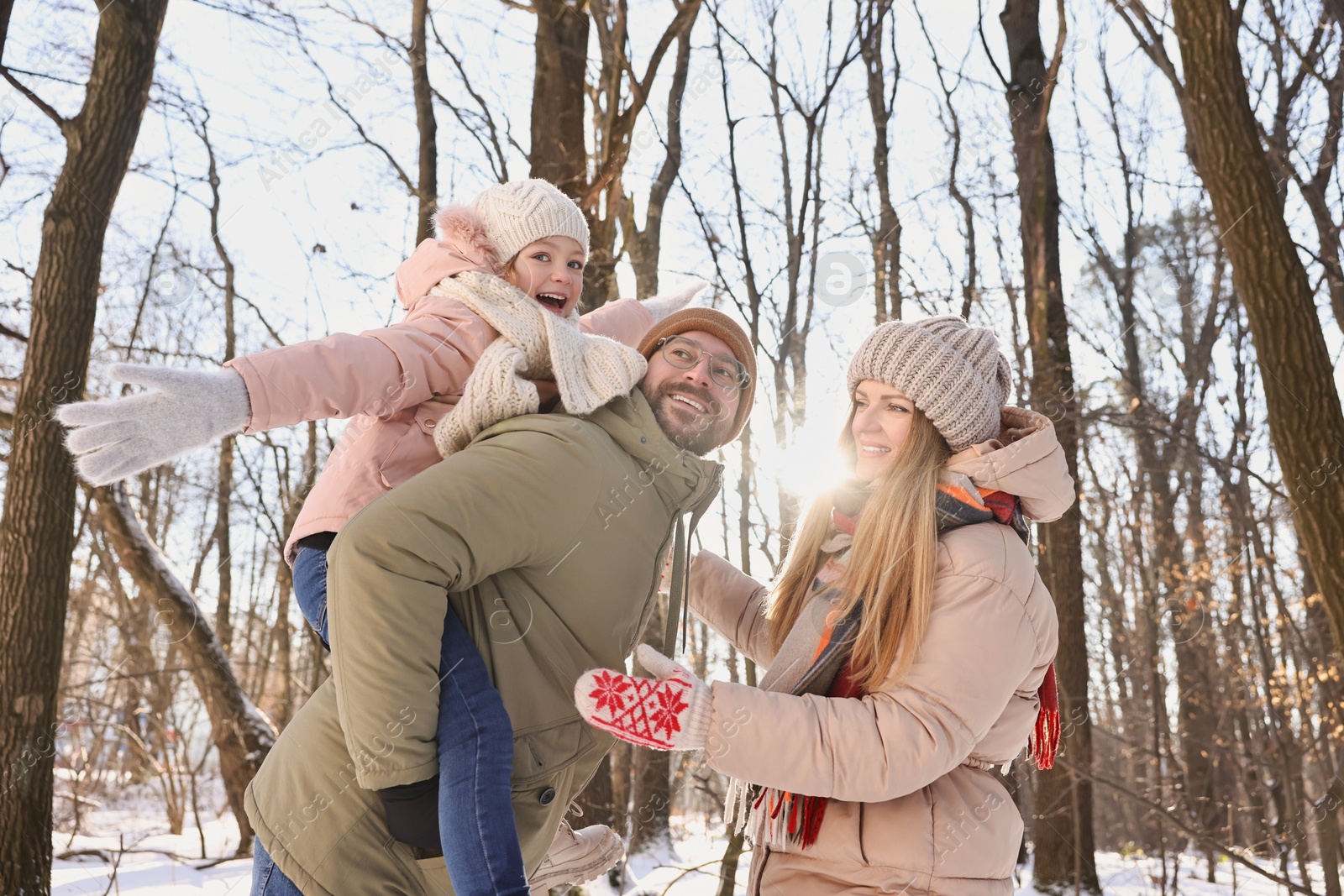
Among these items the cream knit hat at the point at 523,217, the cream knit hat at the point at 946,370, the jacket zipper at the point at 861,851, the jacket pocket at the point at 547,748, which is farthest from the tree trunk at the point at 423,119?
the jacket zipper at the point at 861,851

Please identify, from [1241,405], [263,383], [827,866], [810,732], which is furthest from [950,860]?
[1241,405]

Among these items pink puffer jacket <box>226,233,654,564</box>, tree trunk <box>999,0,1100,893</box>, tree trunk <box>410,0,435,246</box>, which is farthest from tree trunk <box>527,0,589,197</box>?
tree trunk <box>999,0,1100,893</box>

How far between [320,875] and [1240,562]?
1216cm

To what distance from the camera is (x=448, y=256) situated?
2420 millimetres

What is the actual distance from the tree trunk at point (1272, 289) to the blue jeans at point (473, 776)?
4127 millimetres

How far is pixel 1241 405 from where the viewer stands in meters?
13.1

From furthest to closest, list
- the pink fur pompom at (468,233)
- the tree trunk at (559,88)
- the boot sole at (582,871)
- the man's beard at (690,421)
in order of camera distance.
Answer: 1. the tree trunk at (559,88)
2. the pink fur pompom at (468,233)
3. the boot sole at (582,871)
4. the man's beard at (690,421)

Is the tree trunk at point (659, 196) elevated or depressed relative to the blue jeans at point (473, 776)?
elevated

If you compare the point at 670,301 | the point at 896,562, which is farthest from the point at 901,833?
the point at 670,301

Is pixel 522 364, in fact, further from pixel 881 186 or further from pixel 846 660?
pixel 881 186

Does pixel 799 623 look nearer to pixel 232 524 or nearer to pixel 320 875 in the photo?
pixel 320 875

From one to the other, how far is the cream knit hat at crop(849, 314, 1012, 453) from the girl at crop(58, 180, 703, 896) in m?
0.63

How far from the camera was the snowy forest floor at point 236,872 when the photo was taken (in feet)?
19.0

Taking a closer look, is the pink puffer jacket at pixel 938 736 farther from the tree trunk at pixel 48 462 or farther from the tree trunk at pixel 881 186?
the tree trunk at pixel 881 186
